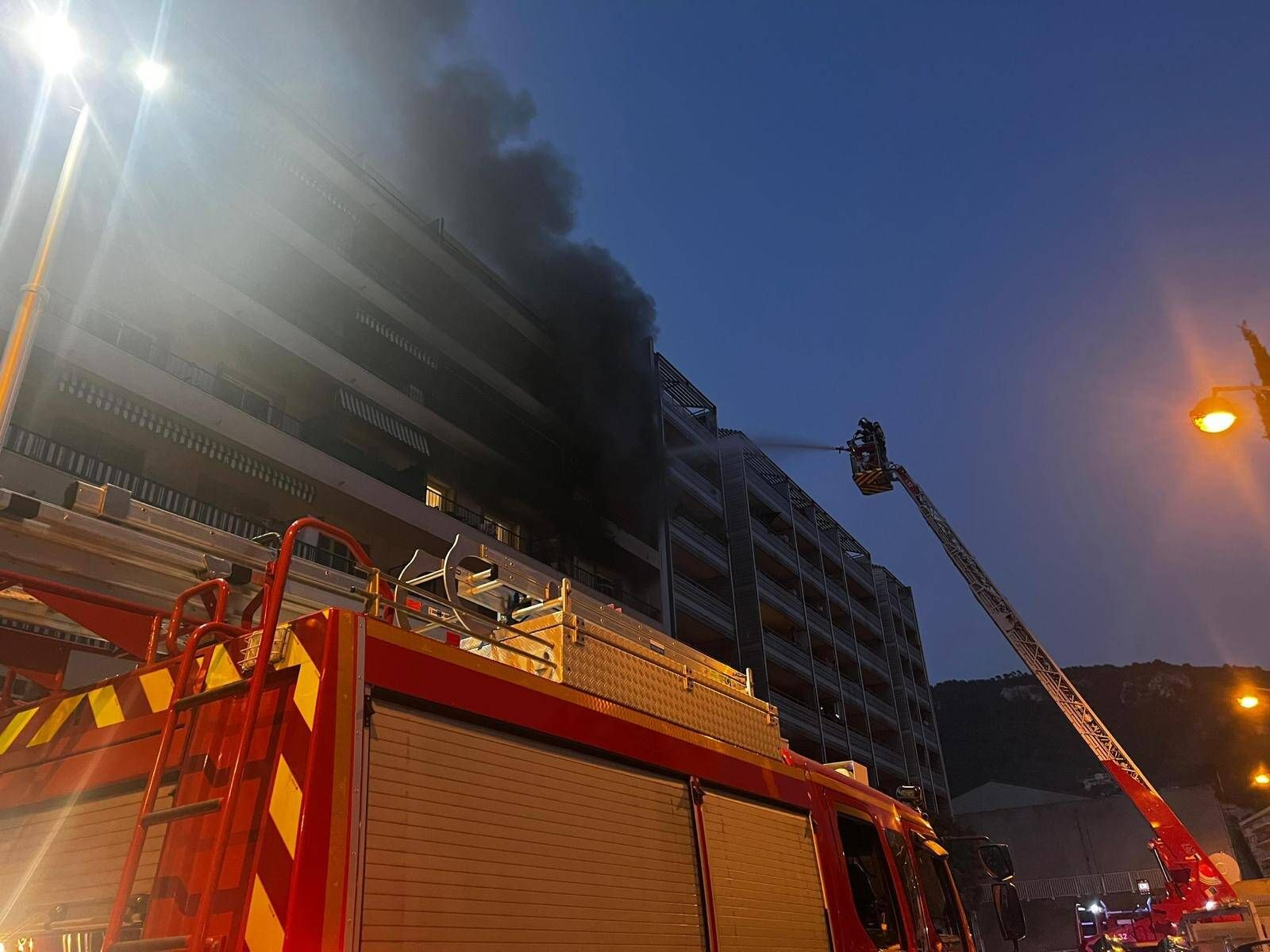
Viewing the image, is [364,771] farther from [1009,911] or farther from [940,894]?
[1009,911]

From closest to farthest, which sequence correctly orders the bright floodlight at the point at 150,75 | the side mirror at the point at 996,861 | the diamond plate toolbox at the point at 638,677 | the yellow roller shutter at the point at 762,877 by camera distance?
the diamond plate toolbox at the point at 638,677, the yellow roller shutter at the point at 762,877, the side mirror at the point at 996,861, the bright floodlight at the point at 150,75

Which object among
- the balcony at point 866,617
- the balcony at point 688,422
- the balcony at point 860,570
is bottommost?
the balcony at point 866,617

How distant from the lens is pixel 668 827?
4.14 metres

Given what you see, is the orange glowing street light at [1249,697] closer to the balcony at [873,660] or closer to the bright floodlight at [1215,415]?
the bright floodlight at [1215,415]

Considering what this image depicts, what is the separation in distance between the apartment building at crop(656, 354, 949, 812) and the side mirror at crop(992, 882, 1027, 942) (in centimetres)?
2448

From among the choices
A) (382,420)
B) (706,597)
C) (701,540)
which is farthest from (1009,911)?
(701,540)

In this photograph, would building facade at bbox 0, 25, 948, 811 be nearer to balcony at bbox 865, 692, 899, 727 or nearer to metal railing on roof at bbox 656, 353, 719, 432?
metal railing on roof at bbox 656, 353, 719, 432

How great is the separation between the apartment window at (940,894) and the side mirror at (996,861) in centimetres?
43

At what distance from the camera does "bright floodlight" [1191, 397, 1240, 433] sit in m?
7.35

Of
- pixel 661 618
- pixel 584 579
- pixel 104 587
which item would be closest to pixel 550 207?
pixel 584 579

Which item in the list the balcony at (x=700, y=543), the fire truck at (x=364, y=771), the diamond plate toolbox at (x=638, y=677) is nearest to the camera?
the fire truck at (x=364, y=771)

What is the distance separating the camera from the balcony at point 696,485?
1346 inches

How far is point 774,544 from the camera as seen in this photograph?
39.5m

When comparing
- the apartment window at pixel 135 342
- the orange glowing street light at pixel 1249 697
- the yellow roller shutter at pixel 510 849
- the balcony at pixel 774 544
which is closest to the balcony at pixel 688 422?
the balcony at pixel 774 544
